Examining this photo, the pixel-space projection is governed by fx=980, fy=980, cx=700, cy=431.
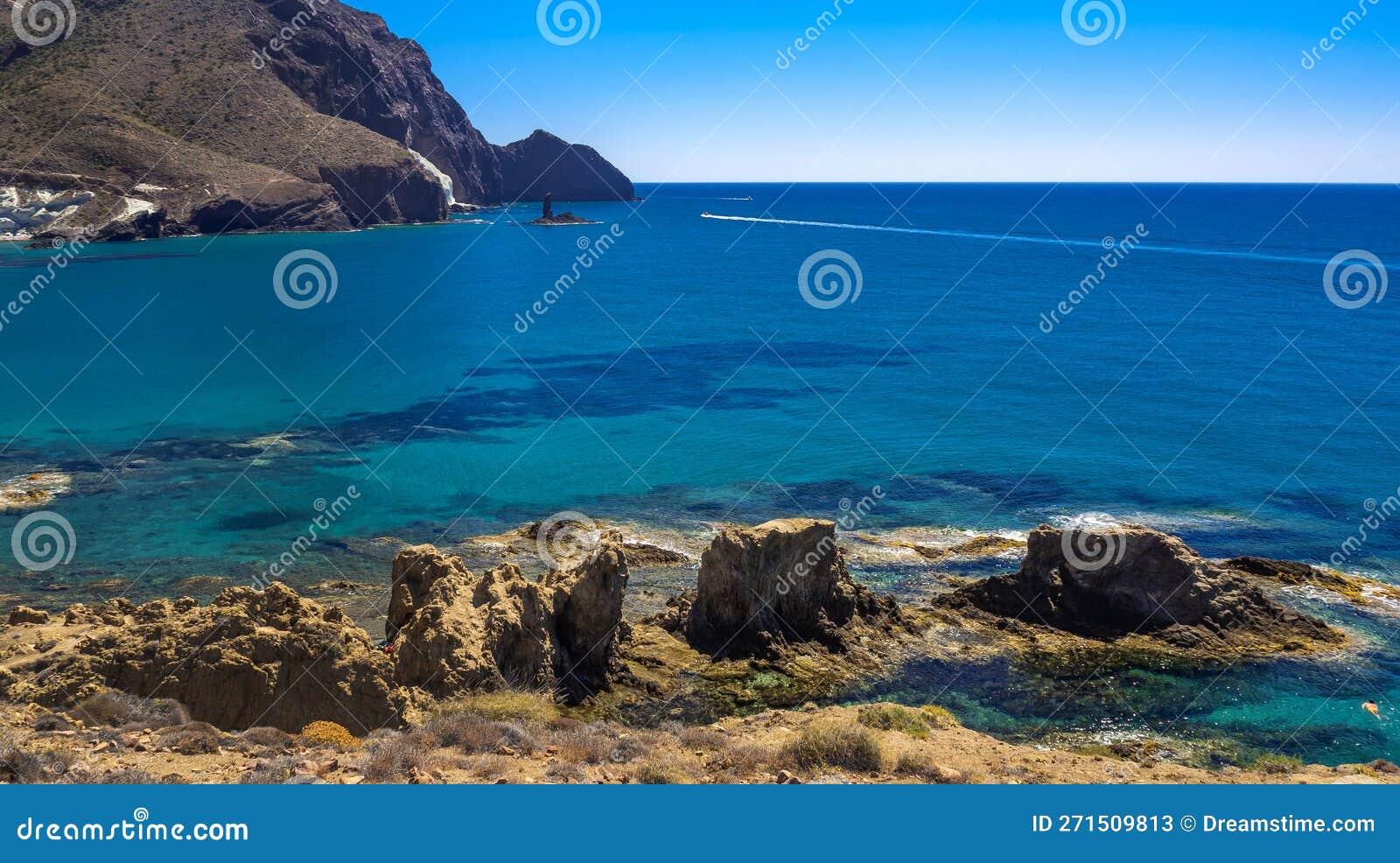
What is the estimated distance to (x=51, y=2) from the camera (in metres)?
117

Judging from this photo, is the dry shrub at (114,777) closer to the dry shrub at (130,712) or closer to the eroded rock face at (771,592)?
the dry shrub at (130,712)

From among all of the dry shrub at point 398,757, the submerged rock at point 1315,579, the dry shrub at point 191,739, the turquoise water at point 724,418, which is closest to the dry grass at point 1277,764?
the turquoise water at point 724,418

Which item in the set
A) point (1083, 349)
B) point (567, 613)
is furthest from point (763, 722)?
point (1083, 349)

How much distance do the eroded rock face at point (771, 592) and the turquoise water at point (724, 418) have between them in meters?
2.58

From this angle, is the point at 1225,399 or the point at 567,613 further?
the point at 1225,399

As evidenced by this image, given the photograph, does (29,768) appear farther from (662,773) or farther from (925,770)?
(925,770)

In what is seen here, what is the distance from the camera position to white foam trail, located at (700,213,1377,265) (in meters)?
104

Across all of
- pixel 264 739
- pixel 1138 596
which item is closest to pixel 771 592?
pixel 1138 596

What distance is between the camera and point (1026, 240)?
419ft

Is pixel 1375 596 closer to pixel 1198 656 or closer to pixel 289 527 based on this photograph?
pixel 1198 656

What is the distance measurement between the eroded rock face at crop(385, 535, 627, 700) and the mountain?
9786 centimetres

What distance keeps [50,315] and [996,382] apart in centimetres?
5763

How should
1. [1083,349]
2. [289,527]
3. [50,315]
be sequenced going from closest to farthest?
[289,527]
[1083,349]
[50,315]

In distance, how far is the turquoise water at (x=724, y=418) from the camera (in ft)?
88.2
